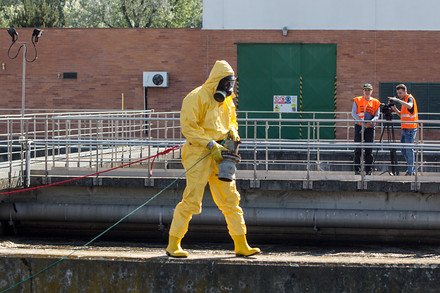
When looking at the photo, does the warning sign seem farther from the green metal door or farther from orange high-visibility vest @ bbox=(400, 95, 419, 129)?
orange high-visibility vest @ bbox=(400, 95, 419, 129)

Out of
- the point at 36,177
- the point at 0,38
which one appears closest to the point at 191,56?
the point at 0,38

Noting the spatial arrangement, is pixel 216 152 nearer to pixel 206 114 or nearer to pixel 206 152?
pixel 206 152

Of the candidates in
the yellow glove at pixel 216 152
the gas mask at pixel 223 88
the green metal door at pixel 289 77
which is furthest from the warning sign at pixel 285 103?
the yellow glove at pixel 216 152

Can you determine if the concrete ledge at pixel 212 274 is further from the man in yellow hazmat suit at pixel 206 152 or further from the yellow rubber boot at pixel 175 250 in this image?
the man in yellow hazmat suit at pixel 206 152

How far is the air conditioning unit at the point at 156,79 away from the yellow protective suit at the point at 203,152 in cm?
1520

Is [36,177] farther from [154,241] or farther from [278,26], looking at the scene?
[278,26]

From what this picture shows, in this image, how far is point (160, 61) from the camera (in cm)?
2259

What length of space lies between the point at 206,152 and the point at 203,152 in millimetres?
34

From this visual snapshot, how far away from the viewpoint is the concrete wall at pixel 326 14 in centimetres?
2173

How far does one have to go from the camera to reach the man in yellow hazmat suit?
6973 mm

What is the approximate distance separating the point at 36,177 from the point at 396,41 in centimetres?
1442

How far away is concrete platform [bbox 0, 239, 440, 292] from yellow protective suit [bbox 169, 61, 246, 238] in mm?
610

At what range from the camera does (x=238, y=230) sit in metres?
7.25

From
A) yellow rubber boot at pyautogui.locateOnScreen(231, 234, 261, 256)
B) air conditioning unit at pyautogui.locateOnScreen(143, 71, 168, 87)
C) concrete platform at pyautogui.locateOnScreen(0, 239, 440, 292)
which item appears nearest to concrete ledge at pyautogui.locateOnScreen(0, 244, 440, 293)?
concrete platform at pyautogui.locateOnScreen(0, 239, 440, 292)
